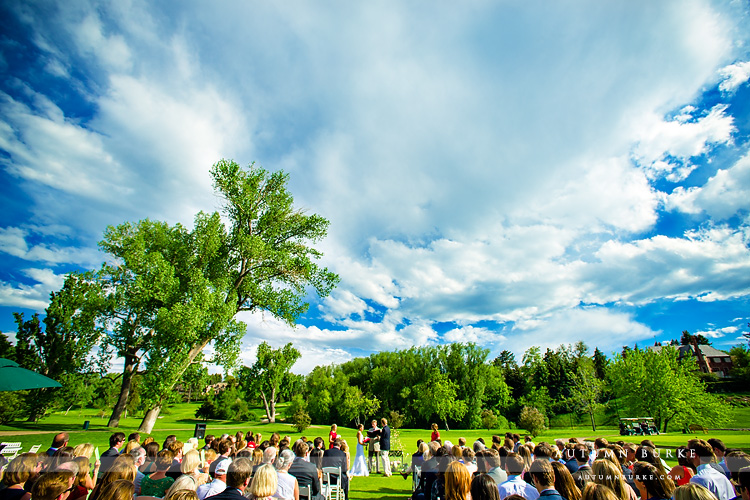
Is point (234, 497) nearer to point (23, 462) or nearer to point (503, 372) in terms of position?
point (23, 462)

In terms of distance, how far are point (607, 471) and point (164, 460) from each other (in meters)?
7.25

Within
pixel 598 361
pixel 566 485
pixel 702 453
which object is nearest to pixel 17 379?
pixel 566 485

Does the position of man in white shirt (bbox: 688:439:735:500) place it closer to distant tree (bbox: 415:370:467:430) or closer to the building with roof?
distant tree (bbox: 415:370:467:430)

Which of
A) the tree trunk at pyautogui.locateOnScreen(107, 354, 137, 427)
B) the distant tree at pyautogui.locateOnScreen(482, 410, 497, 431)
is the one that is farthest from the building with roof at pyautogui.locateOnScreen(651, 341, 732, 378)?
the tree trunk at pyautogui.locateOnScreen(107, 354, 137, 427)

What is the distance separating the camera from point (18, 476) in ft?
14.0

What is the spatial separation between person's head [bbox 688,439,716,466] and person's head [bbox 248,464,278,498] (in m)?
6.87

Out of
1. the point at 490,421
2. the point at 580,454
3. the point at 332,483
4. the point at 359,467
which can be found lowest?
the point at 490,421

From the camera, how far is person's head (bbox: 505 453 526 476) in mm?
6225

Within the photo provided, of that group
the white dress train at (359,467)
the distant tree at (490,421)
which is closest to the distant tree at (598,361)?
the distant tree at (490,421)

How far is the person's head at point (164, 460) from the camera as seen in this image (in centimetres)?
616

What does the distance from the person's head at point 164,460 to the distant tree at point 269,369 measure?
56.3 metres

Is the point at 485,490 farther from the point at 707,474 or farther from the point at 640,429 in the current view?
the point at 640,429

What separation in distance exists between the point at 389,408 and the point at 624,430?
123 feet

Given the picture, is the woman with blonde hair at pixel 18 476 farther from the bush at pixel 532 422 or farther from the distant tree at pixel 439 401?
the distant tree at pixel 439 401
